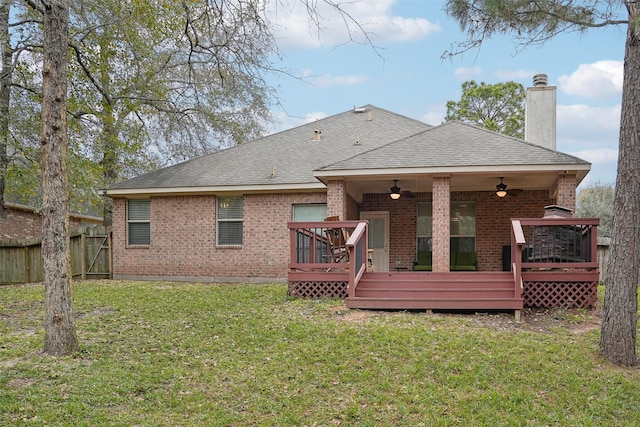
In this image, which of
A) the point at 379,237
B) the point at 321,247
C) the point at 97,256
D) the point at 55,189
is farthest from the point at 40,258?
the point at 55,189

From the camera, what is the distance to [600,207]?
74.9 feet

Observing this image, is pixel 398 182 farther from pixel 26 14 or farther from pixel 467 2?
pixel 26 14

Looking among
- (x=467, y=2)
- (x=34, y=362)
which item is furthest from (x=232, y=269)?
(x=467, y=2)

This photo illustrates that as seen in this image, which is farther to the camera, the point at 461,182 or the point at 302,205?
the point at 302,205

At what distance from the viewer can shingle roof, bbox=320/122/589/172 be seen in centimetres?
1000

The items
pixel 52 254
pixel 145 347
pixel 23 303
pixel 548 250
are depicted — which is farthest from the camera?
pixel 23 303

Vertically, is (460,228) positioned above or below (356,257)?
above

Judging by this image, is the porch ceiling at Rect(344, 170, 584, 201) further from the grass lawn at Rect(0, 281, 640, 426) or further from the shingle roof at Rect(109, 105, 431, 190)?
the grass lawn at Rect(0, 281, 640, 426)

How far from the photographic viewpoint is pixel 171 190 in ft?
44.4

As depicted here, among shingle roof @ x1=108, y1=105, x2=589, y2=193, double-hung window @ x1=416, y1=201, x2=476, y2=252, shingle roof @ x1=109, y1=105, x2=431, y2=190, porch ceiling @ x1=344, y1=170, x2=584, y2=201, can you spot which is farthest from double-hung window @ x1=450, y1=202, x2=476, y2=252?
shingle roof @ x1=109, y1=105, x2=431, y2=190

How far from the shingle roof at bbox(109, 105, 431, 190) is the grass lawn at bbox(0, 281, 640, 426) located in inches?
240

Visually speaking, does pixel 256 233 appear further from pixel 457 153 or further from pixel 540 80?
pixel 540 80

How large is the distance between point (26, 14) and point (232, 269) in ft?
26.1

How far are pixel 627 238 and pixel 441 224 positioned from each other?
4.79m
